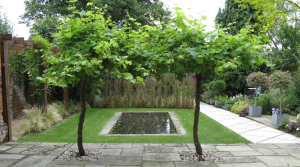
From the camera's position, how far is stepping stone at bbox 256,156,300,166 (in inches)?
118

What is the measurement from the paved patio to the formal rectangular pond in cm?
110

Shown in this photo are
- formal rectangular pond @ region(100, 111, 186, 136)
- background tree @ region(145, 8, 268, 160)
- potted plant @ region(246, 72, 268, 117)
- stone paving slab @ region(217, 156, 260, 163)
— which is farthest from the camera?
potted plant @ region(246, 72, 268, 117)

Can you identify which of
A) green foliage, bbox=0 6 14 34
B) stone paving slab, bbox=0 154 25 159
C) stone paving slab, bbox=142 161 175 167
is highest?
green foliage, bbox=0 6 14 34

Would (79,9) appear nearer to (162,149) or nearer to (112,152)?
(112,152)

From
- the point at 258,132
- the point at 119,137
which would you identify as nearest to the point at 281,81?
the point at 258,132

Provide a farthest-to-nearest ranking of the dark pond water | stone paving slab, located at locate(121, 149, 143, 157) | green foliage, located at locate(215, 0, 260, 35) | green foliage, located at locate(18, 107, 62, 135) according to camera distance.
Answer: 1. green foliage, located at locate(215, 0, 260, 35)
2. the dark pond water
3. green foliage, located at locate(18, 107, 62, 135)
4. stone paving slab, located at locate(121, 149, 143, 157)

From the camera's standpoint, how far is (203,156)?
10.7 ft

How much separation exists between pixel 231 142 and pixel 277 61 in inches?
204

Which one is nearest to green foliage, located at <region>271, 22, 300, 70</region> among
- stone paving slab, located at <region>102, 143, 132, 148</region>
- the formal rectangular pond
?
the formal rectangular pond

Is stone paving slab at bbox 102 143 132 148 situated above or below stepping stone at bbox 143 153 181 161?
below

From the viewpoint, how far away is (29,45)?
498 centimetres

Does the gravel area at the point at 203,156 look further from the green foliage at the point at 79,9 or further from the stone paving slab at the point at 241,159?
the green foliage at the point at 79,9

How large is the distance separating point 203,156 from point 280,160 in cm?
108

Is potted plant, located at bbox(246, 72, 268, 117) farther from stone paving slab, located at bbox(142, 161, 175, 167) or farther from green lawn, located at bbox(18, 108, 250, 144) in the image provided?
stone paving slab, located at bbox(142, 161, 175, 167)
